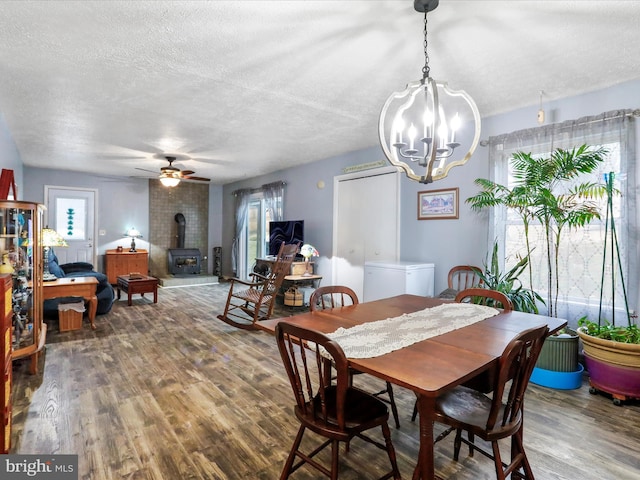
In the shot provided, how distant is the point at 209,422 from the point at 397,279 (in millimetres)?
2394

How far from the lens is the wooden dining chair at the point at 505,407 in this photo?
4.27 feet

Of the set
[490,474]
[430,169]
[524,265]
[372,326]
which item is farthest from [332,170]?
[490,474]

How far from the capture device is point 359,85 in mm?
2996

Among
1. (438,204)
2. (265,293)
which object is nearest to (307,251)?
(265,293)

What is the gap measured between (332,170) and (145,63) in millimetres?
3457

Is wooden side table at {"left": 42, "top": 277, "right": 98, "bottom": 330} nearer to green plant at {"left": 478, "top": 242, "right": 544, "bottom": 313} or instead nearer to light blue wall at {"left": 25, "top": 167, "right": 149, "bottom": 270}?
light blue wall at {"left": 25, "top": 167, "right": 149, "bottom": 270}

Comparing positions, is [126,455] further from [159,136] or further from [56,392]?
[159,136]

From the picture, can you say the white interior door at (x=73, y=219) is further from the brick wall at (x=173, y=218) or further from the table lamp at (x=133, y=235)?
the brick wall at (x=173, y=218)

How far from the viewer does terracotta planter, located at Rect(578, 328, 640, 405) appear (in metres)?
2.49

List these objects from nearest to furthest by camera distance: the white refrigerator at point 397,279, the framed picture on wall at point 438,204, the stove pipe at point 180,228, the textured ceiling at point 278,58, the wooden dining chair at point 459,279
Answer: the textured ceiling at point 278,58
the wooden dining chair at point 459,279
the white refrigerator at point 397,279
the framed picture on wall at point 438,204
the stove pipe at point 180,228

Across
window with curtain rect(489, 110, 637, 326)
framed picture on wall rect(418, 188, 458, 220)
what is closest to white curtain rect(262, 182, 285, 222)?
framed picture on wall rect(418, 188, 458, 220)

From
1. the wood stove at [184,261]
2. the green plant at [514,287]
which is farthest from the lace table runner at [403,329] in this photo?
the wood stove at [184,261]

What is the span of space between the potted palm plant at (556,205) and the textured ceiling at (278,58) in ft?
2.21

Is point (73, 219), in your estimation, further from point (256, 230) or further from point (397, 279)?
point (397, 279)
